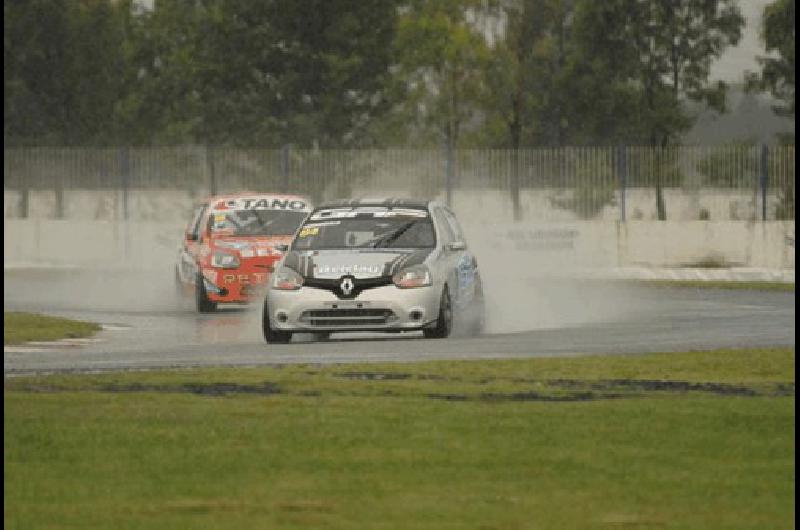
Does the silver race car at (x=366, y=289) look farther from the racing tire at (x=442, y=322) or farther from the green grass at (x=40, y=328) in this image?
the green grass at (x=40, y=328)

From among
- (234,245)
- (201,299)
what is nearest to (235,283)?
(234,245)

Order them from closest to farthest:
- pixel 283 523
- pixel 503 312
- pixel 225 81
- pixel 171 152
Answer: pixel 283 523, pixel 503 312, pixel 171 152, pixel 225 81

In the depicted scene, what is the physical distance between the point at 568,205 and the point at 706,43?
30888 millimetres

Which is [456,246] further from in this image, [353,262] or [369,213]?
[353,262]

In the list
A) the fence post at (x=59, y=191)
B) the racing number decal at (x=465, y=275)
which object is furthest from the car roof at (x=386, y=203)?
the fence post at (x=59, y=191)

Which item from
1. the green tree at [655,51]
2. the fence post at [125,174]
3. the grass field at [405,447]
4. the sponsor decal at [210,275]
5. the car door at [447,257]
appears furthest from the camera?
the green tree at [655,51]

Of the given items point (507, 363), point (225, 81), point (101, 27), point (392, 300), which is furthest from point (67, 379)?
point (101, 27)

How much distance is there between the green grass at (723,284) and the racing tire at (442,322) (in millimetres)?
14509

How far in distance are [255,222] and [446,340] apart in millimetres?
8542

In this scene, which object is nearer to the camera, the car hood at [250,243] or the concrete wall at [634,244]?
the car hood at [250,243]

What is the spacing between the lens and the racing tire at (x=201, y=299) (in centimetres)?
3130

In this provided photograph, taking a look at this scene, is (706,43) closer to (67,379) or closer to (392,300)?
(392,300)

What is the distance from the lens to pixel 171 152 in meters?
49.4

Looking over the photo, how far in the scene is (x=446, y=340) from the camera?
2427 cm
